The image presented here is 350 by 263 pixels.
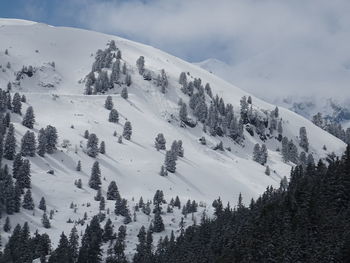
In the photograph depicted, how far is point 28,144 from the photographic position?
153 metres

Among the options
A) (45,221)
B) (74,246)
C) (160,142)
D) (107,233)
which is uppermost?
(160,142)

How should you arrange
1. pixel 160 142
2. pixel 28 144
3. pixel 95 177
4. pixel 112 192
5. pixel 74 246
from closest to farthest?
pixel 74 246 → pixel 112 192 → pixel 95 177 → pixel 28 144 → pixel 160 142

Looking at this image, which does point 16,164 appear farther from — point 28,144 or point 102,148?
point 102,148

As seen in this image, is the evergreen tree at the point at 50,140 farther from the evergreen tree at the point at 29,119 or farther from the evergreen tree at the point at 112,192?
the evergreen tree at the point at 112,192

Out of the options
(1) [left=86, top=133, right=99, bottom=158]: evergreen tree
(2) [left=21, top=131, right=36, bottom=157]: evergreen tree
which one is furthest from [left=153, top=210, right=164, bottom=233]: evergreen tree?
(1) [left=86, top=133, right=99, bottom=158]: evergreen tree

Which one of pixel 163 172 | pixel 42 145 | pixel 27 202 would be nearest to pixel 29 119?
pixel 42 145

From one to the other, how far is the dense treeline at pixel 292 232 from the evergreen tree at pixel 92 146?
66.8 m

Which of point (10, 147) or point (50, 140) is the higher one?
point (50, 140)

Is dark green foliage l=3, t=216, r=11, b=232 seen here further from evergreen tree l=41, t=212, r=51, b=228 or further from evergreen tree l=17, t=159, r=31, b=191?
evergreen tree l=17, t=159, r=31, b=191

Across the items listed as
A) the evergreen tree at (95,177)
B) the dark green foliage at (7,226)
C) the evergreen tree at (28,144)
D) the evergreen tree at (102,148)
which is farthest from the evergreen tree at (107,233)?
the evergreen tree at (102,148)

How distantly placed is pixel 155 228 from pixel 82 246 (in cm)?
2348

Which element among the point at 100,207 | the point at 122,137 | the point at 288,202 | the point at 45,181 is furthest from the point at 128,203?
the point at 288,202

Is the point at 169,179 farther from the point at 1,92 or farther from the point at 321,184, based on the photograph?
the point at 321,184

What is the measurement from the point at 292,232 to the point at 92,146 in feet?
331
